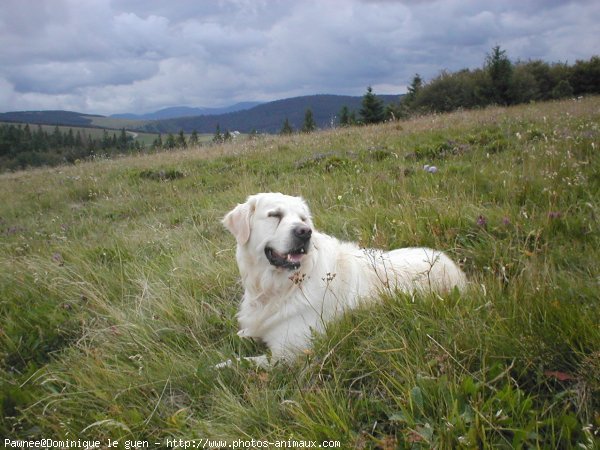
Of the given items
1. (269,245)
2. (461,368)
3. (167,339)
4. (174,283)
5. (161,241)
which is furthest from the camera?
(161,241)

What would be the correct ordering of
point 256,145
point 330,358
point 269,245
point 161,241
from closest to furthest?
1. point 330,358
2. point 269,245
3. point 161,241
4. point 256,145

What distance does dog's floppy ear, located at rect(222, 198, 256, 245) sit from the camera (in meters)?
3.60

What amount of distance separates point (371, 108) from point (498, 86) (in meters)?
13.2

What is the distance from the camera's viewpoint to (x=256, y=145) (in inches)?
479

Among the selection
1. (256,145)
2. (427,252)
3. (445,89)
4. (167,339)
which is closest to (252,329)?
(167,339)

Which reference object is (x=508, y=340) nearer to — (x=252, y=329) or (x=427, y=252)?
(x=427, y=252)

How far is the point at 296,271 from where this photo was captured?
3.26 metres

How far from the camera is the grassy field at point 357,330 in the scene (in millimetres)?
1826

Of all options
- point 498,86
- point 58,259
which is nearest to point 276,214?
point 58,259

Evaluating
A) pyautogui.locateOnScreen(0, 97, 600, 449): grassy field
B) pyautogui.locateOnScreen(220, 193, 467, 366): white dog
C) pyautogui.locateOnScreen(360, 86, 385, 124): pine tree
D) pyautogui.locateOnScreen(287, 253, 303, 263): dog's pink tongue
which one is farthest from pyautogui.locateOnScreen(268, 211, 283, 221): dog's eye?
pyautogui.locateOnScreen(360, 86, 385, 124): pine tree

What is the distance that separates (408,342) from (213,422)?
126 centimetres

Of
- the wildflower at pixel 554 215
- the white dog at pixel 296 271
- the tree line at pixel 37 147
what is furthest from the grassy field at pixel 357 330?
the tree line at pixel 37 147

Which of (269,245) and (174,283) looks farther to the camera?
(174,283)

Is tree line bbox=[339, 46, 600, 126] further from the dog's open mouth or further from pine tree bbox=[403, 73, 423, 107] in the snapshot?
the dog's open mouth
